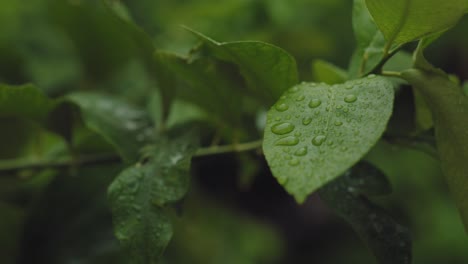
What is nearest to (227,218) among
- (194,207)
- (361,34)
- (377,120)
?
(194,207)

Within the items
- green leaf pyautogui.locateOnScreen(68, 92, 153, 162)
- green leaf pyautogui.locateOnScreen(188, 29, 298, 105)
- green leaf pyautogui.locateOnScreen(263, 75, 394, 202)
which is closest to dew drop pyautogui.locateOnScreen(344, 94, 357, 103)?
green leaf pyautogui.locateOnScreen(263, 75, 394, 202)

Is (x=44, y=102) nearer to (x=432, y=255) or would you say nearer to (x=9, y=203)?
(x=9, y=203)

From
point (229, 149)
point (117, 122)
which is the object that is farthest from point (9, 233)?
point (229, 149)

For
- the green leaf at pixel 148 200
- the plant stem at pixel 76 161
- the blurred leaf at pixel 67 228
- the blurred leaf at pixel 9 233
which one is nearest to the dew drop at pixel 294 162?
the green leaf at pixel 148 200

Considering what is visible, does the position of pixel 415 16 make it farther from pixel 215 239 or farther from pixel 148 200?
pixel 215 239

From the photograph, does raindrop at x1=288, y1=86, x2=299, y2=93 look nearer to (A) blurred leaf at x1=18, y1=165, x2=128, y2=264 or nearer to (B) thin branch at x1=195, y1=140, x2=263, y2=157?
(B) thin branch at x1=195, y1=140, x2=263, y2=157

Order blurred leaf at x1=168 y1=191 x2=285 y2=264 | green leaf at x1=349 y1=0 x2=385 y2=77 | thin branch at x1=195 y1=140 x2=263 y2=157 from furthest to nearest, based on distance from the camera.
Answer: blurred leaf at x1=168 y1=191 x2=285 y2=264 < thin branch at x1=195 y1=140 x2=263 y2=157 < green leaf at x1=349 y1=0 x2=385 y2=77

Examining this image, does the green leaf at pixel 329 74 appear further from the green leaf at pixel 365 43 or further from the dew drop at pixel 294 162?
the dew drop at pixel 294 162
